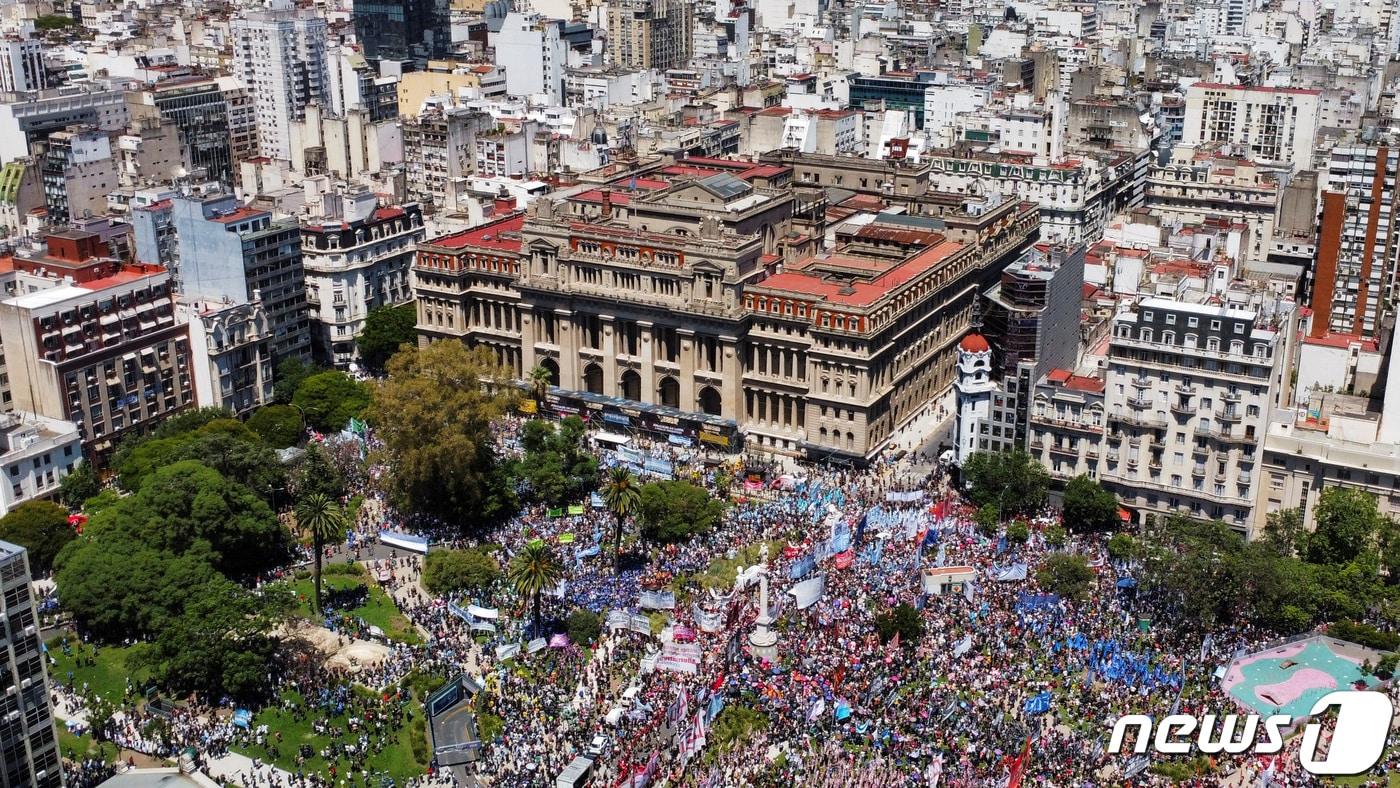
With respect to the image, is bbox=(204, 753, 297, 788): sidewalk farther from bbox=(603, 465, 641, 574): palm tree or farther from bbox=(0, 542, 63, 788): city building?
bbox=(603, 465, 641, 574): palm tree

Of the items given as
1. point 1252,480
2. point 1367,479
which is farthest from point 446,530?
point 1367,479

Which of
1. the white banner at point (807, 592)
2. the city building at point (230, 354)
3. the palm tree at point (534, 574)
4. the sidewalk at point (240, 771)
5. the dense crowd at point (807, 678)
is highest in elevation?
the city building at point (230, 354)

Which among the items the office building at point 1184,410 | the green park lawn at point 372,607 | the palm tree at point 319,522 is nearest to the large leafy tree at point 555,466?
the green park lawn at point 372,607

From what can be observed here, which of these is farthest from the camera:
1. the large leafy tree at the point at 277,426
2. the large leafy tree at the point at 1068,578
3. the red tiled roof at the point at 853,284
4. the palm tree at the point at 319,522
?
the large leafy tree at the point at 277,426

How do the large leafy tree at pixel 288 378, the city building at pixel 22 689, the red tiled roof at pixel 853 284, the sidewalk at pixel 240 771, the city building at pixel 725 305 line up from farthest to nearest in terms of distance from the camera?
1. the large leafy tree at pixel 288 378
2. the city building at pixel 725 305
3. the red tiled roof at pixel 853 284
4. the sidewalk at pixel 240 771
5. the city building at pixel 22 689

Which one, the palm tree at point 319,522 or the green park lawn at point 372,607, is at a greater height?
the palm tree at point 319,522

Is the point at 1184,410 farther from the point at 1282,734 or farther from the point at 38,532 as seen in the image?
the point at 38,532

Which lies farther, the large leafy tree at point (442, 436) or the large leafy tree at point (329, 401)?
the large leafy tree at point (329, 401)

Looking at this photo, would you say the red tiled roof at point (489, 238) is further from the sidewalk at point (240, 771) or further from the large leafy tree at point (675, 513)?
the sidewalk at point (240, 771)
